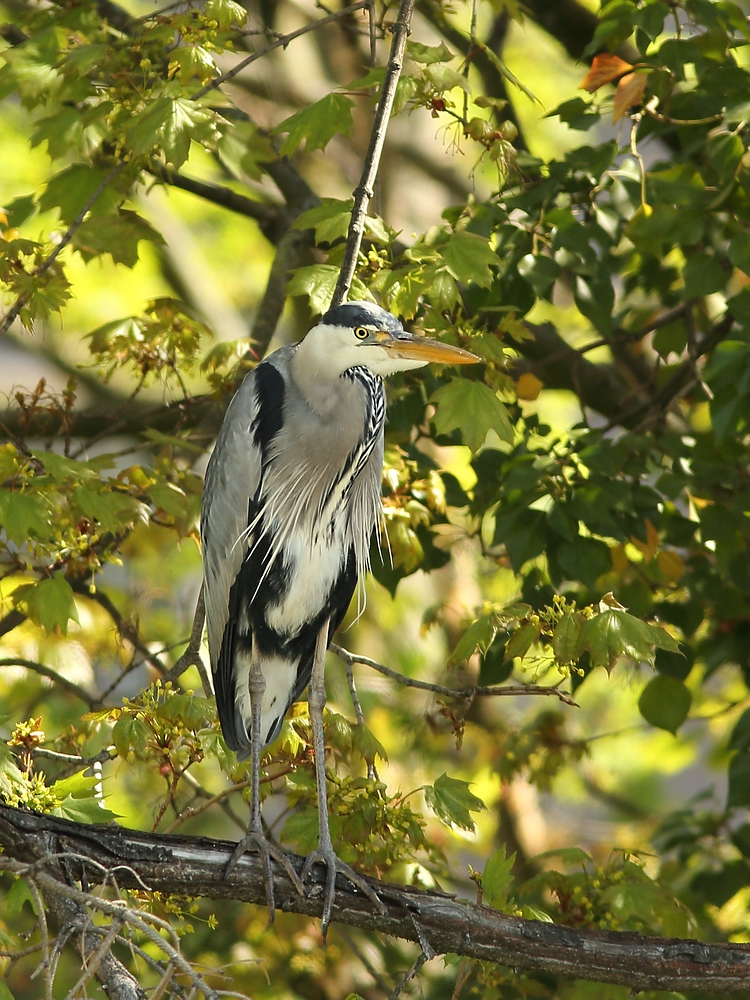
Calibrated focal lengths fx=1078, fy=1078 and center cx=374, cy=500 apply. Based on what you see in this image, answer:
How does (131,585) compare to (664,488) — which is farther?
(131,585)

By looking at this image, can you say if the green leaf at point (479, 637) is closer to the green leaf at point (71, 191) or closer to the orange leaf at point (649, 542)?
the orange leaf at point (649, 542)

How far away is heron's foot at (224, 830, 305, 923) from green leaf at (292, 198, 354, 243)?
1133 mm

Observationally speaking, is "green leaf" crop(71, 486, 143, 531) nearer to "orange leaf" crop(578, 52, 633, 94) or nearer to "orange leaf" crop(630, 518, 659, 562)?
"orange leaf" crop(630, 518, 659, 562)

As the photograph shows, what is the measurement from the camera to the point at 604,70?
2463mm

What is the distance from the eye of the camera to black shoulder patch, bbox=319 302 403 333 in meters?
2.07

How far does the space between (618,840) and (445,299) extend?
11.7ft

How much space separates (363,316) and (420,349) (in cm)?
13

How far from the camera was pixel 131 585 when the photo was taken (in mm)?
4645

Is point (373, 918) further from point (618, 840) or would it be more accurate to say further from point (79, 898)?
point (618, 840)

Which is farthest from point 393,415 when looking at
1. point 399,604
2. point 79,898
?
point 399,604

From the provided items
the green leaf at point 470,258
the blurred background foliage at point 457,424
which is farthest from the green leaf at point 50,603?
the green leaf at point 470,258

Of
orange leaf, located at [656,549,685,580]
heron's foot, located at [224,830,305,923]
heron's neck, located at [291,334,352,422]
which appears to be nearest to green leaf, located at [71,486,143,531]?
heron's neck, located at [291,334,352,422]

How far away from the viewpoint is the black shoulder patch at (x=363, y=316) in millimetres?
2070

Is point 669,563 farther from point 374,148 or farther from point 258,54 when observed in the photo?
point 258,54
